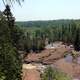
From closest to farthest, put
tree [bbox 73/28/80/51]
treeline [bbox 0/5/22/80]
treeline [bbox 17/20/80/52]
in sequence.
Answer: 1. treeline [bbox 0/5/22/80]
2. tree [bbox 73/28/80/51]
3. treeline [bbox 17/20/80/52]

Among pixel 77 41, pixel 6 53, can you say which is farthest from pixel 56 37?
pixel 6 53

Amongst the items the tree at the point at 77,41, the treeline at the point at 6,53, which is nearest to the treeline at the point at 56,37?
the tree at the point at 77,41

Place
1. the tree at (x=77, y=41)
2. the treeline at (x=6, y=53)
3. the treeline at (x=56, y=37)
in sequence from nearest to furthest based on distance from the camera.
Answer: the treeline at (x=6, y=53) < the tree at (x=77, y=41) < the treeline at (x=56, y=37)

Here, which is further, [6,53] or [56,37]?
[56,37]

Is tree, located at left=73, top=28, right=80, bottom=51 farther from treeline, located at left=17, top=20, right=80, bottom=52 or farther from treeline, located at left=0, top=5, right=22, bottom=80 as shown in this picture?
treeline, located at left=0, top=5, right=22, bottom=80

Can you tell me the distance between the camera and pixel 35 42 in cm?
9375

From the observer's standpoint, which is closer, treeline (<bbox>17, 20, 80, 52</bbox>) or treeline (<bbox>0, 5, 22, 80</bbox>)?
treeline (<bbox>0, 5, 22, 80</bbox>)

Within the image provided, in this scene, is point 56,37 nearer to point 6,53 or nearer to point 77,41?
point 77,41

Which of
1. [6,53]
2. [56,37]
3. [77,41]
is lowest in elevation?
[56,37]

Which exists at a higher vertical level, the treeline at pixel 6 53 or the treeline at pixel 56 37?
the treeline at pixel 6 53

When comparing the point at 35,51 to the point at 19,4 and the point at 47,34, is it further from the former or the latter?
the point at 19,4

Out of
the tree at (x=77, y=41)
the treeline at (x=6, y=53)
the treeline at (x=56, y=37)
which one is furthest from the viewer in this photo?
the treeline at (x=56, y=37)

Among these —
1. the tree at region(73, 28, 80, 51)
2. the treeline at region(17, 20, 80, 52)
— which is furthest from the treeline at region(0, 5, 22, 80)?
the tree at region(73, 28, 80, 51)

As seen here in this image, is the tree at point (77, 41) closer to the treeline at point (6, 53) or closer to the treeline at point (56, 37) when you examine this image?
the treeline at point (56, 37)
